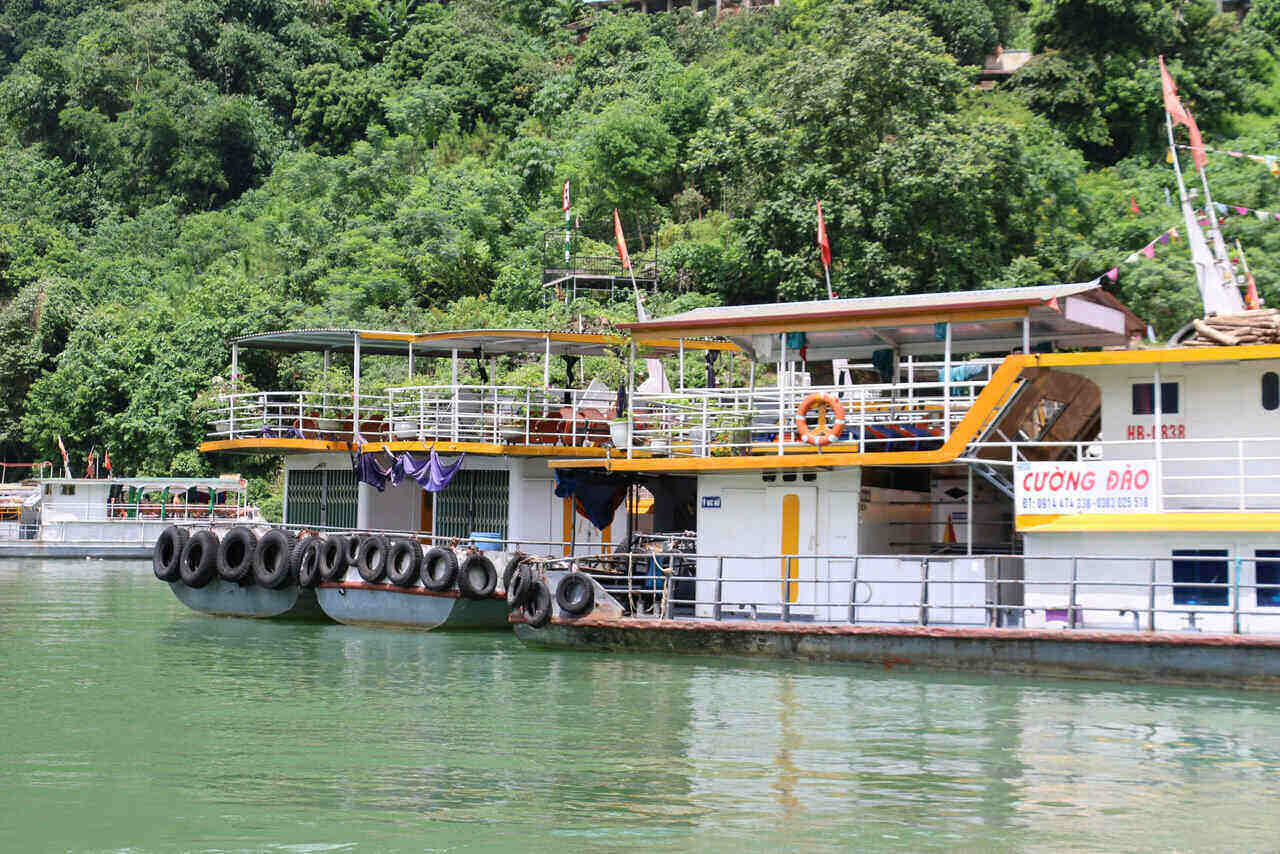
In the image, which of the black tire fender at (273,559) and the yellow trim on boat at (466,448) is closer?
the yellow trim on boat at (466,448)

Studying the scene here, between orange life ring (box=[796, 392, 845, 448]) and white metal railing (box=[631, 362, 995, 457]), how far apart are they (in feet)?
0.48

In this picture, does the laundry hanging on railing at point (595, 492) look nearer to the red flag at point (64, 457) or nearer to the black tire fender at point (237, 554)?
the black tire fender at point (237, 554)

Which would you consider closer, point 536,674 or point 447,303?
point 536,674

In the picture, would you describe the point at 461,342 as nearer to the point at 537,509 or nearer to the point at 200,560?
the point at 537,509

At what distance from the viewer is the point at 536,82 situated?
6400 cm

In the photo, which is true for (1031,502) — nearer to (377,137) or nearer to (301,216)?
(301,216)

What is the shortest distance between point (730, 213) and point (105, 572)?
21183 millimetres

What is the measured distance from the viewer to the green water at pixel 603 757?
9656 mm

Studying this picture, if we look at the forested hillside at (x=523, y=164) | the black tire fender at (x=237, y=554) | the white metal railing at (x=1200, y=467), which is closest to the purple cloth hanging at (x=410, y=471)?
the black tire fender at (x=237, y=554)

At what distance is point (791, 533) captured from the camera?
18.2 meters

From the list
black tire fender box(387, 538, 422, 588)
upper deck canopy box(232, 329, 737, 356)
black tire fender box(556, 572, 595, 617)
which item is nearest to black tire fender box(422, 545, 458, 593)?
black tire fender box(387, 538, 422, 588)

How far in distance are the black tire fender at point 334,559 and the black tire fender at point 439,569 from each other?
1459 mm

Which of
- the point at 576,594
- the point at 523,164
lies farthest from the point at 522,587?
the point at 523,164

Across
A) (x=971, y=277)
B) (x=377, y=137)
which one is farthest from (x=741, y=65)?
(x=971, y=277)
